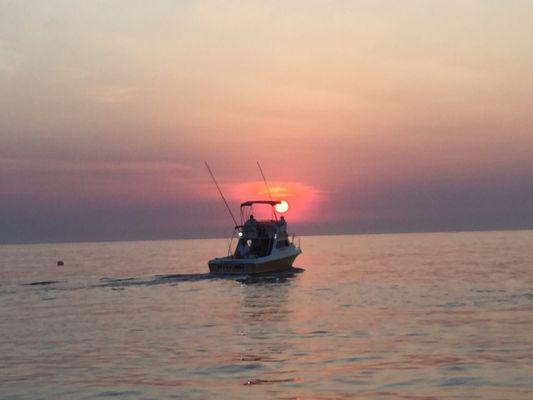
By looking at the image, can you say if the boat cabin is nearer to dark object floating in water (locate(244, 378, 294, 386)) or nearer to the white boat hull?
the white boat hull

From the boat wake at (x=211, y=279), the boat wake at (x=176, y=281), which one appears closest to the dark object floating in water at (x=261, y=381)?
the boat wake at (x=176, y=281)

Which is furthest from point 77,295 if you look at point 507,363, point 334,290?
point 507,363

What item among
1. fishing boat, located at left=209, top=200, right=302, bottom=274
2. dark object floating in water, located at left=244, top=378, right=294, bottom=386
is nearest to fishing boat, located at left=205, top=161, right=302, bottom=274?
fishing boat, located at left=209, top=200, right=302, bottom=274

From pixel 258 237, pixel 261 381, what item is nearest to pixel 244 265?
pixel 258 237

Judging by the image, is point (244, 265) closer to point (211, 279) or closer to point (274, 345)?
point (211, 279)

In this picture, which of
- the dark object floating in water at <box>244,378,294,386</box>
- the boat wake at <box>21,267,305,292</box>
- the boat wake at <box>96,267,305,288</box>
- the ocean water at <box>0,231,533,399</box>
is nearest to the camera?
the ocean water at <box>0,231,533,399</box>

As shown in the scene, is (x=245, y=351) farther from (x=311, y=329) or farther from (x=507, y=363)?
(x=507, y=363)

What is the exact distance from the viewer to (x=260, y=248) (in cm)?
6850

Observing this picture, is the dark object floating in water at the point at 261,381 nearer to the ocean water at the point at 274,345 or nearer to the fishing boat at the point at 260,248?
the ocean water at the point at 274,345

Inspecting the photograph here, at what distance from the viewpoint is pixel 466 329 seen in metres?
28.5

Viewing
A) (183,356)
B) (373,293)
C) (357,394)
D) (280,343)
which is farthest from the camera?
(373,293)

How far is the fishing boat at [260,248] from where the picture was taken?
2488 inches

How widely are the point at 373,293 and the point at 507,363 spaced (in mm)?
27197

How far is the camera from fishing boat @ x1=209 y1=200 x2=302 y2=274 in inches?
2488
